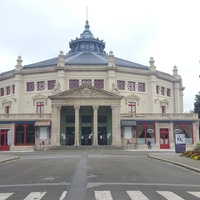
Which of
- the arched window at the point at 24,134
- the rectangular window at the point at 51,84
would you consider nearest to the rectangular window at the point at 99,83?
the rectangular window at the point at 51,84

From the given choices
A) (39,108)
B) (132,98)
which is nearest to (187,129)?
(132,98)

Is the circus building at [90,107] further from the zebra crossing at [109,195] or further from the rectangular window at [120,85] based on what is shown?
the zebra crossing at [109,195]

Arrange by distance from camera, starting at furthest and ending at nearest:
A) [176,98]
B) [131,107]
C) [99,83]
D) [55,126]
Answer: [176,98] → [131,107] → [99,83] → [55,126]

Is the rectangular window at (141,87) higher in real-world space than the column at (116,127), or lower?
higher

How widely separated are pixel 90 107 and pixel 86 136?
5601 mm

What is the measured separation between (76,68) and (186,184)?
178 ft

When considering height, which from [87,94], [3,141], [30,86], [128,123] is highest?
[30,86]

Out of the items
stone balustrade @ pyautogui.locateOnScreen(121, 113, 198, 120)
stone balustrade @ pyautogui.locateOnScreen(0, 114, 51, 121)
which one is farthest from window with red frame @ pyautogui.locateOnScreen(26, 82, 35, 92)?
stone balustrade @ pyautogui.locateOnScreen(121, 113, 198, 120)

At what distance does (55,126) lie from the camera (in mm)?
55844

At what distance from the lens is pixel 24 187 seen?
37.2 feet

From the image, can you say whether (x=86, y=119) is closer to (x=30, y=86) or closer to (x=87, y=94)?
(x=87, y=94)

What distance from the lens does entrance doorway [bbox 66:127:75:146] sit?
59.8m

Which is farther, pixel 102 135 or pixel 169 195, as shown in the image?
pixel 102 135

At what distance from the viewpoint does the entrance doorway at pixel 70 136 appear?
59812 millimetres
